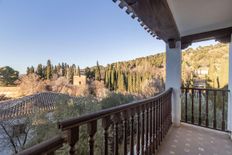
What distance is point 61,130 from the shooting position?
602 mm

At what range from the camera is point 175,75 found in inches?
125

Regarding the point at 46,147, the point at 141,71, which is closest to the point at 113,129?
the point at 46,147

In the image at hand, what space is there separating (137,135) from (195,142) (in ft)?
4.68

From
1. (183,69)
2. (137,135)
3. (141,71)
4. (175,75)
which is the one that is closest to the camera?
A: (137,135)

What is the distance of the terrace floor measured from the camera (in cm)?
211

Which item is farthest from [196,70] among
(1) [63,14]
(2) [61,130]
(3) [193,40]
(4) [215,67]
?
(1) [63,14]

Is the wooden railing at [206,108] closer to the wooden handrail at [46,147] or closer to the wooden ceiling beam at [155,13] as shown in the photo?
the wooden ceiling beam at [155,13]

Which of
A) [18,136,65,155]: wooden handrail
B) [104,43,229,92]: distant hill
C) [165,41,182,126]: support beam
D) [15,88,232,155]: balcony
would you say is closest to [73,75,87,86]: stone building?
[104,43,229,92]: distant hill

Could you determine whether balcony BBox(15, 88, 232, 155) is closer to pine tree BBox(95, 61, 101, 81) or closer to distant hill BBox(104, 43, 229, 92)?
distant hill BBox(104, 43, 229, 92)

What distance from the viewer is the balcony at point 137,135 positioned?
656 millimetres

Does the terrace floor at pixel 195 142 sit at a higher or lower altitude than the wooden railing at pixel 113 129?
lower

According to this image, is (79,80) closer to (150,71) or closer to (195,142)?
(150,71)

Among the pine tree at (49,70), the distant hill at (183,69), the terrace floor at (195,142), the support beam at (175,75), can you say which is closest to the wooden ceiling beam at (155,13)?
the support beam at (175,75)

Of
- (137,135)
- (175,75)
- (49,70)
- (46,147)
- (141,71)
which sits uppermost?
(49,70)
